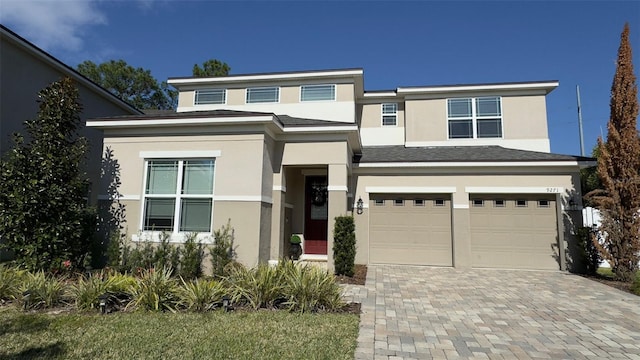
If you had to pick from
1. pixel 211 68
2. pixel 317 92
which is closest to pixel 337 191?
pixel 317 92

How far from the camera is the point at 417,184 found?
11.8m

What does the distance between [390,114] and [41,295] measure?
13182mm

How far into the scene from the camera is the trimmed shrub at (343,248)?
8.98m

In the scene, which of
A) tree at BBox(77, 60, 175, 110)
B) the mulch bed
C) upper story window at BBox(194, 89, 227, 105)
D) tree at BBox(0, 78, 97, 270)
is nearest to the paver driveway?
the mulch bed

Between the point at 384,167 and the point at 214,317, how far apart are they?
317 inches

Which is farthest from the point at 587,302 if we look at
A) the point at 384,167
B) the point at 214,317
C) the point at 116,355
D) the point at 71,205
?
the point at 71,205

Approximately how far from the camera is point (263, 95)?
46.5 feet

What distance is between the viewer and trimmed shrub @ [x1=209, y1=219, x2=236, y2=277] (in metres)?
8.27

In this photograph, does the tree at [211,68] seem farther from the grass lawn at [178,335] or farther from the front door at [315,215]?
the grass lawn at [178,335]

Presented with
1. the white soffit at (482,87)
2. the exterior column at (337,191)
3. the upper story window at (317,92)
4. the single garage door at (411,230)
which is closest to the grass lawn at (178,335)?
the exterior column at (337,191)

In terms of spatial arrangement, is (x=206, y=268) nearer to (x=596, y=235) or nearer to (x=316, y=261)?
(x=316, y=261)

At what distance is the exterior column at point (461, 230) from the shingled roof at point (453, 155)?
1.41 meters

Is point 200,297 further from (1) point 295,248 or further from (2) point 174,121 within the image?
(1) point 295,248

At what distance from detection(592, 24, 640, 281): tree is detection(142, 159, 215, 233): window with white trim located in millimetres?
11387
